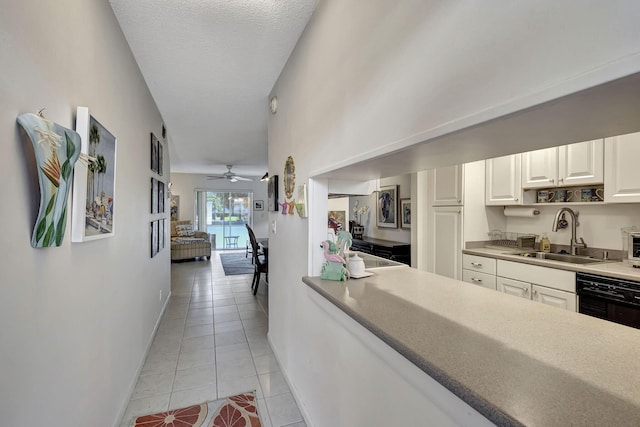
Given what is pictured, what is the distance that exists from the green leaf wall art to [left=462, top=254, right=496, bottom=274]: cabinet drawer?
309 cm

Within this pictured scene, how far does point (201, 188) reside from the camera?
9812 mm

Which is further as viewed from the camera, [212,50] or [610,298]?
[212,50]

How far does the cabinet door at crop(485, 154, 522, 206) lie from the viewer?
9.35 ft

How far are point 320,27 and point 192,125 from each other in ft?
9.78

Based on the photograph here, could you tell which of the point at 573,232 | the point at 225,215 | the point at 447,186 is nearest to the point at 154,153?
the point at 447,186

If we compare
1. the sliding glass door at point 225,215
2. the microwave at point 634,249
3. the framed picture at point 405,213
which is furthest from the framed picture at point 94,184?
the sliding glass door at point 225,215

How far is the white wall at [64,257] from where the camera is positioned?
0.86 metres

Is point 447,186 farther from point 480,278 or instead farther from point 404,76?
point 404,76

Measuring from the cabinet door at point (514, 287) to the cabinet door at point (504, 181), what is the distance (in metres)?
0.79

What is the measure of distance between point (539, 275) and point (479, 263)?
550mm

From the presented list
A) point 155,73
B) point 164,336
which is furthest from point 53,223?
point 164,336

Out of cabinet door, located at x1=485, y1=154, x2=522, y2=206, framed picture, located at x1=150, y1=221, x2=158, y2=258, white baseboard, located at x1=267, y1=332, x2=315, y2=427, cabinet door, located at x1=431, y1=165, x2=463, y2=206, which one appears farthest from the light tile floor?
cabinet door, located at x1=485, y1=154, x2=522, y2=206

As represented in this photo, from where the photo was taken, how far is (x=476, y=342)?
90cm

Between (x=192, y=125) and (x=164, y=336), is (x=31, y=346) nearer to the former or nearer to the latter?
(x=164, y=336)
